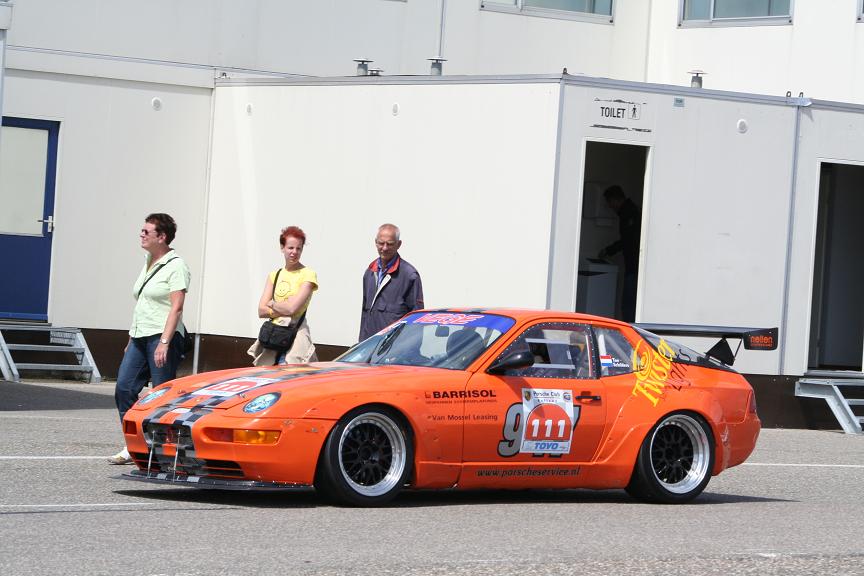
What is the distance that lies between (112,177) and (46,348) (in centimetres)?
231

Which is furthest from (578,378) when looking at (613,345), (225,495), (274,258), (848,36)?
(848,36)

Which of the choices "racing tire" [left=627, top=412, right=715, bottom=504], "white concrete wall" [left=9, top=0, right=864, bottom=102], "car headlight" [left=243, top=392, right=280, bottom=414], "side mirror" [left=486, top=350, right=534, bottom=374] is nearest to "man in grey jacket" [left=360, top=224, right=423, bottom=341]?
"side mirror" [left=486, top=350, right=534, bottom=374]

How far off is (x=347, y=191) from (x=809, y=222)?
206 inches

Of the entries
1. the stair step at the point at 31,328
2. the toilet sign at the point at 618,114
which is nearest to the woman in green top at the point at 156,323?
the toilet sign at the point at 618,114

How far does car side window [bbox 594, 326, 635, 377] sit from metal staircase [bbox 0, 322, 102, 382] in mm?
9483

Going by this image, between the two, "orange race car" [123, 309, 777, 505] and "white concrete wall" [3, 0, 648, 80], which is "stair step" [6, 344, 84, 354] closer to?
"white concrete wall" [3, 0, 648, 80]

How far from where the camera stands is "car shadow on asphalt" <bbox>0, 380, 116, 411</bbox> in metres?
14.4

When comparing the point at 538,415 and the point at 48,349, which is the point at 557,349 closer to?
the point at 538,415

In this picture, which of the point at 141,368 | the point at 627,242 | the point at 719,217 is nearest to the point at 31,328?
the point at 627,242

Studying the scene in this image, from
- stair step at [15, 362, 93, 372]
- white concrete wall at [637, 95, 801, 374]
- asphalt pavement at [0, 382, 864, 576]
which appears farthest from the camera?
stair step at [15, 362, 93, 372]

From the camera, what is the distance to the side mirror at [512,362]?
8.80 meters

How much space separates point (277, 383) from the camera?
8.49 metres

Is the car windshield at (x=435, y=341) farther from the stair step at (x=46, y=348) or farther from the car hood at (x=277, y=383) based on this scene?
the stair step at (x=46, y=348)

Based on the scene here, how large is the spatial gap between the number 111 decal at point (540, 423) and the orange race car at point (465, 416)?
0.01 meters
